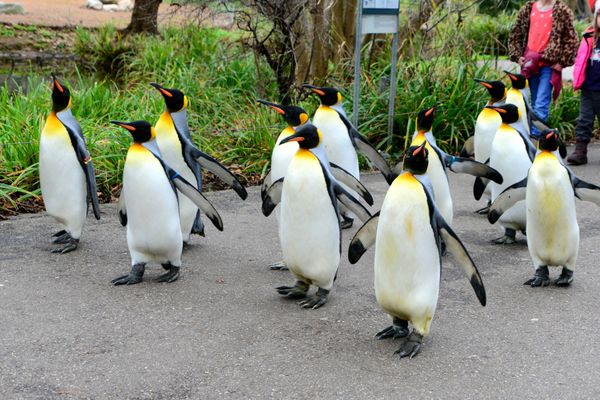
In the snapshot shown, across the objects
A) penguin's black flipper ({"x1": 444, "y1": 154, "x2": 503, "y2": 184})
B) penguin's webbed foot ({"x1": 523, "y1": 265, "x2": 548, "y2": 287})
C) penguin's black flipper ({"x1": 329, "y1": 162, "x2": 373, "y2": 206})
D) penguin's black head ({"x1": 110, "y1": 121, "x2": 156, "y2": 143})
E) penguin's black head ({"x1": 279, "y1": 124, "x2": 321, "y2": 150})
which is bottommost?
penguin's webbed foot ({"x1": 523, "y1": 265, "x2": 548, "y2": 287})

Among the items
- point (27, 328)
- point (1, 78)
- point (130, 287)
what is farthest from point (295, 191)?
→ point (1, 78)

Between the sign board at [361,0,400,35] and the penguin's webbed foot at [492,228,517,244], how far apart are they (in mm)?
2872

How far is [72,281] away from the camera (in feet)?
16.1

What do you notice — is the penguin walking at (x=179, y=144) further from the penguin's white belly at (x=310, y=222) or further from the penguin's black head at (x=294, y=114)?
the penguin's white belly at (x=310, y=222)

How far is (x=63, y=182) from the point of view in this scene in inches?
210

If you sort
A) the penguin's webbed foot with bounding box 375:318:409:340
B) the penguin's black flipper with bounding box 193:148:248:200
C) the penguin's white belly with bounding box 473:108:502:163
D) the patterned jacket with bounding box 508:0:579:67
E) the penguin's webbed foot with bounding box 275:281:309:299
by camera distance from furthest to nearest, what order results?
the patterned jacket with bounding box 508:0:579:67 < the penguin's white belly with bounding box 473:108:502:163 < the penguin's black flipper with bounding box 193:148:248:200 < the penguin's webbed foot with bounding box 275:281:309:299 < the penguin's webbed foot with bounding box 375:318:409:340

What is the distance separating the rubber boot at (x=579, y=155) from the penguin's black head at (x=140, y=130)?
5306mm

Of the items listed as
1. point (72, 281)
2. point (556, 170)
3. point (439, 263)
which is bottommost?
point (72, 281)

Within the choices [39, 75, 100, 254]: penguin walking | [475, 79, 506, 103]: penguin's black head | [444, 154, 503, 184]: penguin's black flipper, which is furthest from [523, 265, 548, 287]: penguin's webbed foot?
[39, 75, 100, 254]: penguin walking

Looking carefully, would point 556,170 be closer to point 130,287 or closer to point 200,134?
point 130,287

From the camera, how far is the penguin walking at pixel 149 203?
15.4 ft

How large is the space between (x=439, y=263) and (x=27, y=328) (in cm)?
206

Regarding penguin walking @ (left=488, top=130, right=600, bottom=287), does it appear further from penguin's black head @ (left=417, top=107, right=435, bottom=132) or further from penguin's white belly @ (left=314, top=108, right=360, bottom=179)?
penguin's white belly @ (left=314, top=108, right=360, bottom=179)

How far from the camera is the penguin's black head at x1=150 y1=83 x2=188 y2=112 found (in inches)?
208
